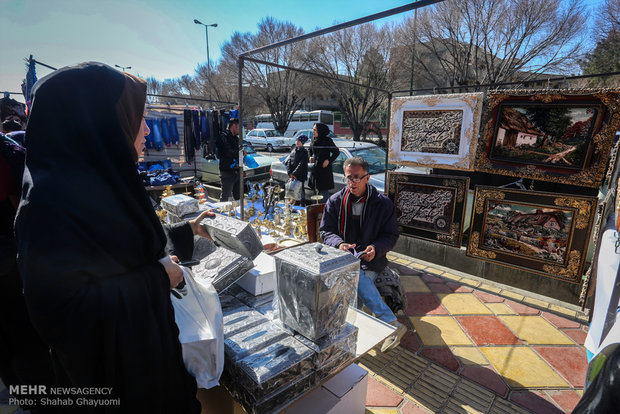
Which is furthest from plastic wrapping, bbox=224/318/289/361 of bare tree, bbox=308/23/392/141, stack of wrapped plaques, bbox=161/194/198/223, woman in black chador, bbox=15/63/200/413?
bare tree, bbox=308/23/392/141

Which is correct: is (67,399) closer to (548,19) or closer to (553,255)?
(553,255)

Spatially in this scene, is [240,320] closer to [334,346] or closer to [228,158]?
[334,346]

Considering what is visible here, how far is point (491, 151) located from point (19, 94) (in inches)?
416

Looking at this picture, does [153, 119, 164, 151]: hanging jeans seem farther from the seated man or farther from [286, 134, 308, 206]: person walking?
the seated man

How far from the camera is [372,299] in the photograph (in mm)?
2627

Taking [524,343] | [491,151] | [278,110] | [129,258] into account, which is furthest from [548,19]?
[278,110]

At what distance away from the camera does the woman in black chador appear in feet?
2.92

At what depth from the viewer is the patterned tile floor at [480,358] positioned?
2094mm

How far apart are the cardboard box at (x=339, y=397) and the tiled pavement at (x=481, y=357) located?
0.33m

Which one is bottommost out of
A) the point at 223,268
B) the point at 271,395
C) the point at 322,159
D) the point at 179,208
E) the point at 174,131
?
the point at 271,395

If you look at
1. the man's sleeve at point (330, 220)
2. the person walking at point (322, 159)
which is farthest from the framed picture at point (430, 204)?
the person walking at point (322, 159)

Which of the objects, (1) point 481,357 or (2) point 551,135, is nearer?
(1) point 481,357

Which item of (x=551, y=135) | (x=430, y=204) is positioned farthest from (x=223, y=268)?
(x=551, y=135)

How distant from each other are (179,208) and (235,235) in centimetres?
123
